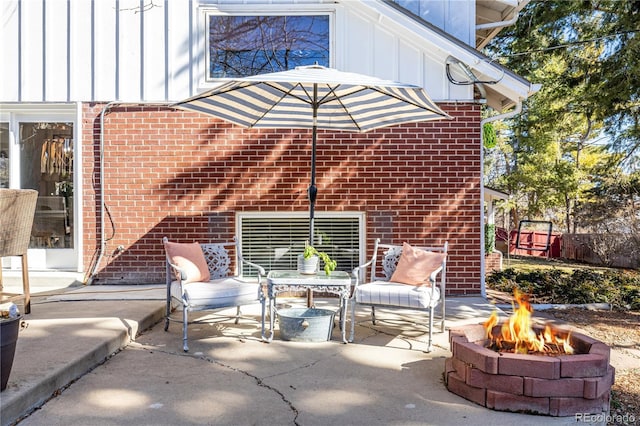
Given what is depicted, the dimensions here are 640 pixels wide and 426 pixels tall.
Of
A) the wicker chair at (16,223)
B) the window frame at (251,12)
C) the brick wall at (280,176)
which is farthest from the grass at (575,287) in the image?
the wicker chair at (16,223)

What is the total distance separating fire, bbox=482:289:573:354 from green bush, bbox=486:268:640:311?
4.01m

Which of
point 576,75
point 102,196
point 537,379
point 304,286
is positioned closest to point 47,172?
point 102,196

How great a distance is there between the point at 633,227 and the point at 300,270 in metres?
11.7

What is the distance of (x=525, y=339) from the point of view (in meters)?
3.58

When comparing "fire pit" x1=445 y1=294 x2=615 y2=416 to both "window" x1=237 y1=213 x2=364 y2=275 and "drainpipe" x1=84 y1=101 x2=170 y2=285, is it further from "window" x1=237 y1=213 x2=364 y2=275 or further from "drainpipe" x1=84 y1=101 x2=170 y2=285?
"drainpipe" x1=84 y1=101 x2=170 y2=285

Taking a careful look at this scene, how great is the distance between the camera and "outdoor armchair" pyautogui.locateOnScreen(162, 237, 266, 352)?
15.3ft

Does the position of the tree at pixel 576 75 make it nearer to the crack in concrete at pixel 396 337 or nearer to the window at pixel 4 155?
the crack in concrete at pixel 396 337

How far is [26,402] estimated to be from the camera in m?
3.08

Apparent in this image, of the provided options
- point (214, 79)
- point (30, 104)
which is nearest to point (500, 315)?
point (214, 79)

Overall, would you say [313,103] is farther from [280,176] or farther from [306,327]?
[306,327]

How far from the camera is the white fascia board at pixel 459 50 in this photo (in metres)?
6.59

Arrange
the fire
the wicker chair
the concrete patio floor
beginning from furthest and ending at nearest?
1. the wicker chair
2. the fire
3. the concrete patio floor

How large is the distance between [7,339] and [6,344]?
3cm

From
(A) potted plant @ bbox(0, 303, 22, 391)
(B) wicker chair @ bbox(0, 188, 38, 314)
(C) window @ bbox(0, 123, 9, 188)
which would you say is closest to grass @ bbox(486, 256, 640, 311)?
(B) wicker chair @ bbox(0, 188, 38, 314)
